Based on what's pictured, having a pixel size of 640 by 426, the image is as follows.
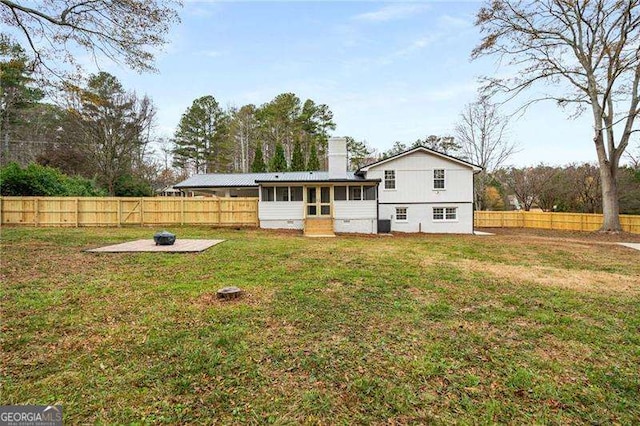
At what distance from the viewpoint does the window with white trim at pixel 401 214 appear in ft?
65.2

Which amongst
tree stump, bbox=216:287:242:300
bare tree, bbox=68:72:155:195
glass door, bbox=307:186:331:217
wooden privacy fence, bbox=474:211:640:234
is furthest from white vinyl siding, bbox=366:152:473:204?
bare tree, bbox=68:72:155:195

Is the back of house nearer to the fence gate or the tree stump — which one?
the fence gate

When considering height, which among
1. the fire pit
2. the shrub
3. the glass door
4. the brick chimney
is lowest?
the fire pit

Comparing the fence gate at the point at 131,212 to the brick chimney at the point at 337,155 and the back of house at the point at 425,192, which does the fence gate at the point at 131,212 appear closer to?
the brick chimney at the point at 337,155

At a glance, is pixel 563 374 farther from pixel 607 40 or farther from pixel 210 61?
pixel 607 40

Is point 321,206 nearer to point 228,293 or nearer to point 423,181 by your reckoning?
point 423,181

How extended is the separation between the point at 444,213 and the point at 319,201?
8440 millimetres

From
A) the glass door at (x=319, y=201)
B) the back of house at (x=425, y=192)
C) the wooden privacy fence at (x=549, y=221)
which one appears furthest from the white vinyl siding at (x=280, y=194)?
the wooden privacy fence at (x=549, y=221)

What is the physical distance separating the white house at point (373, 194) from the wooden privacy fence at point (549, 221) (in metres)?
8.95

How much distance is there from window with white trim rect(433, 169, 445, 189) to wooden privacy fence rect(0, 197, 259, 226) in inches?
447

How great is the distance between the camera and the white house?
1755cm

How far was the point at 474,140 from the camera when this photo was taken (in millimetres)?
31312

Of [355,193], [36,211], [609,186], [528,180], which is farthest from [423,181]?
[36,211]

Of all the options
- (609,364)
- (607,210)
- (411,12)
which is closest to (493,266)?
(609,364)
